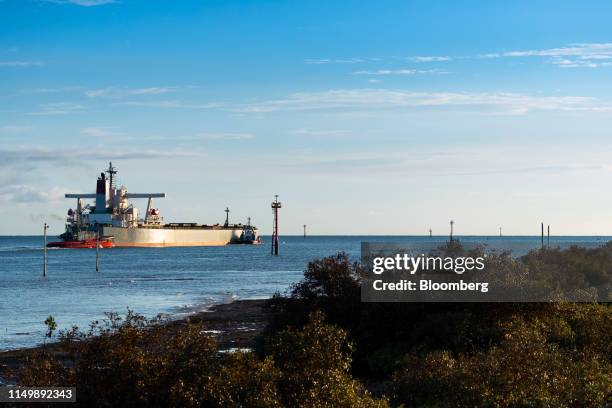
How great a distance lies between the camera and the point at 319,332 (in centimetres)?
1546

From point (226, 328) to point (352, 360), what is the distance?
1998 cm

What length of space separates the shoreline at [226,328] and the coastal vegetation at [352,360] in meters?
2.88

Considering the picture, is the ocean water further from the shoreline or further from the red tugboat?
the red tugboat

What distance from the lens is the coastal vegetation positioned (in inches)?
539

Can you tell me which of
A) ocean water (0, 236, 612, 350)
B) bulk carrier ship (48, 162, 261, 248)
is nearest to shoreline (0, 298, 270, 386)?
Answer: ocean water (0, 236, 612, 350)

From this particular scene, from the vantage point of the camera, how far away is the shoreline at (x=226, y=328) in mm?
26062

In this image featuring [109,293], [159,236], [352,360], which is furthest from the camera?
[159,236]

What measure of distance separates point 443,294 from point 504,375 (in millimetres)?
8141

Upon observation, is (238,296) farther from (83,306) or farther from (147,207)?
(147,207)

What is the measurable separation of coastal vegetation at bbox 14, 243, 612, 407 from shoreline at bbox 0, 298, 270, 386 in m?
2.88

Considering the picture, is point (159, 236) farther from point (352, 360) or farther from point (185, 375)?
point (185, 375)

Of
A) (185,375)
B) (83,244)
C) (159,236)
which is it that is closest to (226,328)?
(185,375)

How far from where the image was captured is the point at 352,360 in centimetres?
1606

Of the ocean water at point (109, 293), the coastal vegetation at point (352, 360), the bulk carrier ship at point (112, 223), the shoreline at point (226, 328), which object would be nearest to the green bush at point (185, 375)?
the coastal vegetation at point (352, 360)
